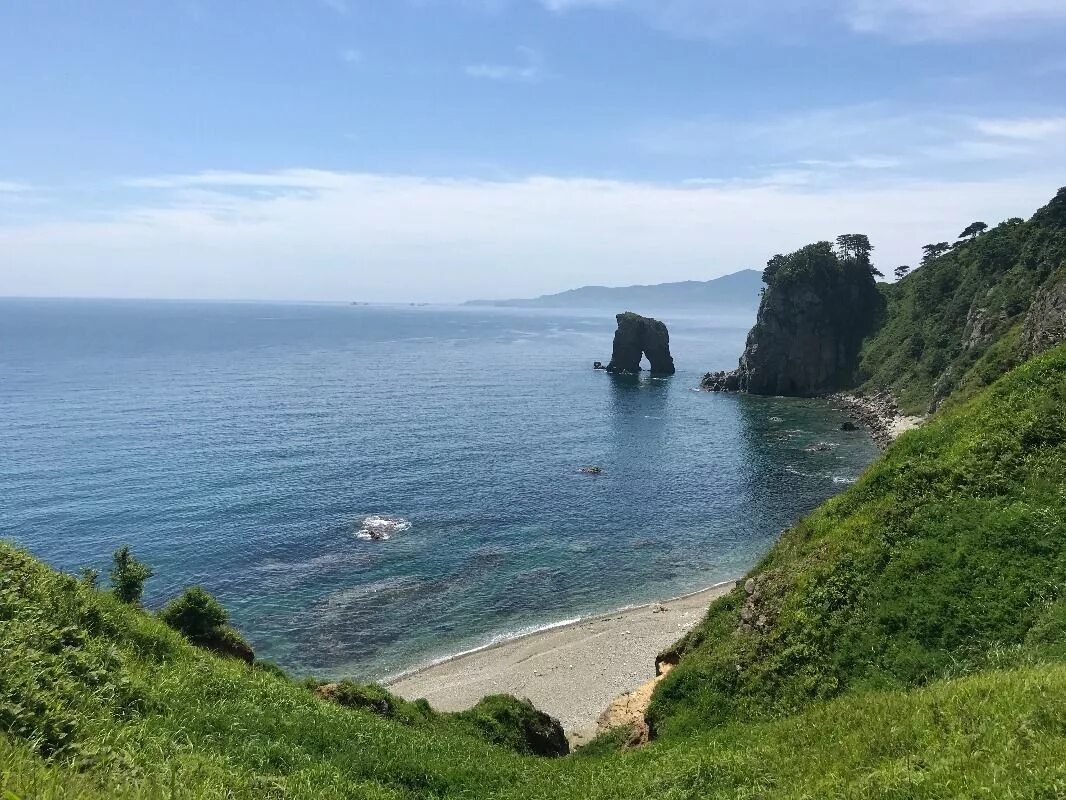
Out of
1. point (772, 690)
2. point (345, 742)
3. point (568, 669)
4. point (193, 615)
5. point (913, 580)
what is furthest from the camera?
point (568, 669)

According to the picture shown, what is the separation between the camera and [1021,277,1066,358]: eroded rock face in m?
39.3

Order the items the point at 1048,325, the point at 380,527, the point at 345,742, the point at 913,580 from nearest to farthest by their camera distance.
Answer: the point at 345,742 < the point at 913,580 < the point at 1048,325 < the point at 380,527

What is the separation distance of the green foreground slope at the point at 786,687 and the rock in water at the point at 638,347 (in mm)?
140160

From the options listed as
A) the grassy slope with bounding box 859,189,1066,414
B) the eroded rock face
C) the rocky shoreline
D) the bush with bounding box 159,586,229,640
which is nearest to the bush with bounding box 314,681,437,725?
the bush with bounding box 159,586,229,640

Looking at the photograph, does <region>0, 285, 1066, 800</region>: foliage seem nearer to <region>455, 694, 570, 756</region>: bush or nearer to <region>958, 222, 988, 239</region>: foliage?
<region>455, 694, 570, 756</region>: bush

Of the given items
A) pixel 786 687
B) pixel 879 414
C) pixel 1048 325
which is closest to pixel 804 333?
pixel 879 414

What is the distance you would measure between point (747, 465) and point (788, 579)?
5996 cm

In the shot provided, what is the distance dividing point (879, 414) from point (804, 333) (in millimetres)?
33596

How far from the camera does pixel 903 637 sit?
20.2 m

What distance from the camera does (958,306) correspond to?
379ft

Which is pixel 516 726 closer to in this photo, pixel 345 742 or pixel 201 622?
pixel 345 742

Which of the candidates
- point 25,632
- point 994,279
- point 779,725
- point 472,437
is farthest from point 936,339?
point 25,632

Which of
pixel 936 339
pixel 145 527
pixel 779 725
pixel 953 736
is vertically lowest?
pixel 145 527

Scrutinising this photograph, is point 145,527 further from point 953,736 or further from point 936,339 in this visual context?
point 936,339
